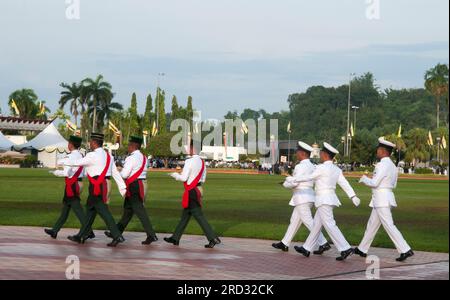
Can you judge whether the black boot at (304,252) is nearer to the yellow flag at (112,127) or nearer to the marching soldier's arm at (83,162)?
the marching soldier's arm at (83,162)

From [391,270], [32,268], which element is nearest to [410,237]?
[391,270]

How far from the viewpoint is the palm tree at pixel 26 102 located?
135 m

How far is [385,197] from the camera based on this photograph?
1380 centimetres

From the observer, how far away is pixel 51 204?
26.6 meters

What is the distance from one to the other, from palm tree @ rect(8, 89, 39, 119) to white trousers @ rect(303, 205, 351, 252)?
12390 centimetres

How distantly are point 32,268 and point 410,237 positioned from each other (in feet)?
30.0

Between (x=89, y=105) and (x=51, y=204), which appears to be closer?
(x=51, y=204)

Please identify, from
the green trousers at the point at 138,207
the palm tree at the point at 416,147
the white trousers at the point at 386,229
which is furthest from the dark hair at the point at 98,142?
the palm tree at the point at 416,147

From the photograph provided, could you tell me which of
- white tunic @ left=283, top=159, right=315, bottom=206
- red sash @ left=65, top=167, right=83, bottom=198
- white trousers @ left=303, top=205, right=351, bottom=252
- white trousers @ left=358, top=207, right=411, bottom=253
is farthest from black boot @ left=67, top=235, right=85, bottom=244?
white trousers @ left=358, top=207, right=411, bottom=253

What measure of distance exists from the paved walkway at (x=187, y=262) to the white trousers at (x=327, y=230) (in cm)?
27

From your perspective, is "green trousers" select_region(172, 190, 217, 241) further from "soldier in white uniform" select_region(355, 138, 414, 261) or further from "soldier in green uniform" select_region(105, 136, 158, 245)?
"soldier in white uniform" select_region(355, 138, 414, 261)

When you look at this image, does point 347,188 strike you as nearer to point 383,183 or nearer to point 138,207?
point 383,183
